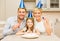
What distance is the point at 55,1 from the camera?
274 centimetres

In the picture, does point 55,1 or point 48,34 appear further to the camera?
point 55,1

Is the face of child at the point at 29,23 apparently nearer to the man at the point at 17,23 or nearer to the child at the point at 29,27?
the child at the point at 29,27

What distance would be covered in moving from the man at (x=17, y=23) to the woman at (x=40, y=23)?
0.14 metres

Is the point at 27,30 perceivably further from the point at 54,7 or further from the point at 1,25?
the point at 54,7

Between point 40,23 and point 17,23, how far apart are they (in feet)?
0.91

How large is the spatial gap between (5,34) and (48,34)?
518 mm

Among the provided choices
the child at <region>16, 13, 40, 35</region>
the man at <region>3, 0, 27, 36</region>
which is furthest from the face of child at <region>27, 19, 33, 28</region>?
the man at <region>3, 0, 27, 36</region>

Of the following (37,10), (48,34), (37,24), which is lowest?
(48,34)

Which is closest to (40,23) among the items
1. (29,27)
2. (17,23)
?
(29,27)

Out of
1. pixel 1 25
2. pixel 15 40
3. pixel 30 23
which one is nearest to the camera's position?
pixel 15 40

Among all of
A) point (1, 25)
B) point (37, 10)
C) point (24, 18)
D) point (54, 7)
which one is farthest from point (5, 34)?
point (54, 7)

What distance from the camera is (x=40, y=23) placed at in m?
1.74

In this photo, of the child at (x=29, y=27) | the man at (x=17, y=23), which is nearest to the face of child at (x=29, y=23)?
the child at (x=29, y=27)

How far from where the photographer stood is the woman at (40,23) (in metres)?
1.71
